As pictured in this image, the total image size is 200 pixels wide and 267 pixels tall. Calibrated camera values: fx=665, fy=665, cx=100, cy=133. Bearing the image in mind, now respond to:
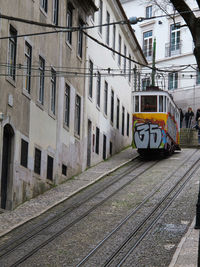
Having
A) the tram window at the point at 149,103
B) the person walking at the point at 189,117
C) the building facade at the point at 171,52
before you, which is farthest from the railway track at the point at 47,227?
the building facade at the point at 171,52

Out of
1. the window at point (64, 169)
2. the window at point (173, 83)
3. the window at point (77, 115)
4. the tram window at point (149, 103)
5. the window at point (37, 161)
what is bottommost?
the window at point (64, 169)

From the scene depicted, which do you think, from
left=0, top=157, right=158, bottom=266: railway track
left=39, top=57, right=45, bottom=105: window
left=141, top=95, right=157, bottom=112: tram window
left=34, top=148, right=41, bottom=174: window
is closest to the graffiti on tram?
left=141, top=95, right=157, bottom=112: tram window

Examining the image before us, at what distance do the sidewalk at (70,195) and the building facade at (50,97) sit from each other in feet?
1.20

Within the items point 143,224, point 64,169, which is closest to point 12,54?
point 143,224

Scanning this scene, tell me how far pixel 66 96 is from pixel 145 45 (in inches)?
1172

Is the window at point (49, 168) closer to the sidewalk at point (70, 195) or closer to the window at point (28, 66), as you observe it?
the sidewalk at point (70, 195)

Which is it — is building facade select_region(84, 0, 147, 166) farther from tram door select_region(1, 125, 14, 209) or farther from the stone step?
tram door select_region(1, 125, 14, 209)

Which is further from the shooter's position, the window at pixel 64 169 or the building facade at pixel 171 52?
the building facade at pixel 171 52

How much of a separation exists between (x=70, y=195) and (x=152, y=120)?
10.5m

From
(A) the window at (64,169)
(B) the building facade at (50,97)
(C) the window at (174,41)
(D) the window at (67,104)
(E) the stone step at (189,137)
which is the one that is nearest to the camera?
(B) the building facade at (50,97)

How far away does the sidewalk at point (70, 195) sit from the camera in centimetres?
1422

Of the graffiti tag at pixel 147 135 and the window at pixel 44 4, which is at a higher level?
the window at pixel 44 4

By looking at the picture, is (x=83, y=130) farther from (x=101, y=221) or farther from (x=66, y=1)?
(x=101, y=221)

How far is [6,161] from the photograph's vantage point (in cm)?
2073
